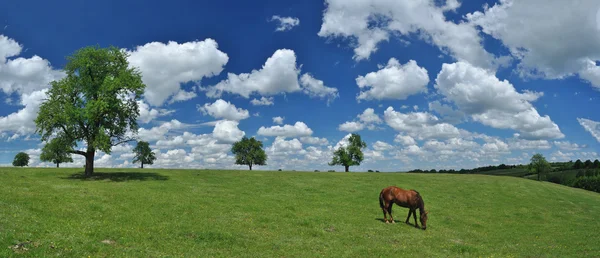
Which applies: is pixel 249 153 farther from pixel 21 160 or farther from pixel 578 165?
pixel 578 165

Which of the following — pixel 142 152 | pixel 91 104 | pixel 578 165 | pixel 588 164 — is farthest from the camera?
pixel 578 165

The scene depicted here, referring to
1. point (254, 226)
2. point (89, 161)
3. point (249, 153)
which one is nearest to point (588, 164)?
point (249, 153)

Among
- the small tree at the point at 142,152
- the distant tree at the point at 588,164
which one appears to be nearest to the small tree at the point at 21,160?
the small tree at the point at 142,152

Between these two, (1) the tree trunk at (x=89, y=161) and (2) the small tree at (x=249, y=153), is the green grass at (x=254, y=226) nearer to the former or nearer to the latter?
(1) the tree trunk at (x=89, y=161)

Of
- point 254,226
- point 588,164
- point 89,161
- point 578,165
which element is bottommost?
point 254,226

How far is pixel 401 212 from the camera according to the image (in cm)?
3600

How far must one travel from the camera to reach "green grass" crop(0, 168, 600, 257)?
57.7 feet

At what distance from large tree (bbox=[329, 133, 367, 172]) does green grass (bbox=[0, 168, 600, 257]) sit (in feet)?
195

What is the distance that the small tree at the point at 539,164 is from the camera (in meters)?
109

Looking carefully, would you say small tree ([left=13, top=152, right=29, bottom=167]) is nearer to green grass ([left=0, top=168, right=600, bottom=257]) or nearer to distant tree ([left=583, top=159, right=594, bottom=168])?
green grass ([left=0, top=168, right=600, bottom=257])

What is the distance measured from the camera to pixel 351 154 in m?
105

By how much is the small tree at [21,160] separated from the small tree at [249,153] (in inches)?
2573

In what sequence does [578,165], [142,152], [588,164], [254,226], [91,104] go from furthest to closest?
[578,165] < [588,164] < [142,152] < [91,104] < [254,226]

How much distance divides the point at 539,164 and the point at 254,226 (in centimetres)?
11490
